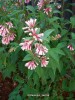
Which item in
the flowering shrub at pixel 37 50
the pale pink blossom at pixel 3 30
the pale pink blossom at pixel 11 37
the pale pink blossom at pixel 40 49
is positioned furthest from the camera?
the pale pink blossom at pixel 11 37

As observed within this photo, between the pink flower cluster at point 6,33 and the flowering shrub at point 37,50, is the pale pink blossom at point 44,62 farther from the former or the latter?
the pink flower cluster at point 6,33

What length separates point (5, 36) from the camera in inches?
85.1

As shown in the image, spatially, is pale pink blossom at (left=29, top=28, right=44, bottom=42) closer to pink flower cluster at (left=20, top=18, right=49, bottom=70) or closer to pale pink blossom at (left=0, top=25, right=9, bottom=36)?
pink flower cluster at (left=20, top=18, right=49, bottom=70)

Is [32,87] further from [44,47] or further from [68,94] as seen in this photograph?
[44,47]

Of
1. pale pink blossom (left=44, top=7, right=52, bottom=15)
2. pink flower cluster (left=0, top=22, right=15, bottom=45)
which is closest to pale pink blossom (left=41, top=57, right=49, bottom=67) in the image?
pink flower cluster (left=0, top=22, right=15, bottom=45)

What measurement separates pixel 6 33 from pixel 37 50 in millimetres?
504

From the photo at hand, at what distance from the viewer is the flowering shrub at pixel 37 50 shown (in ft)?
6.11

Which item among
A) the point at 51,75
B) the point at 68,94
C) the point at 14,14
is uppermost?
the point at 14,14

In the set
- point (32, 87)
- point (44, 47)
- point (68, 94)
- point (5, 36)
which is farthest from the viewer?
point (68, 94)

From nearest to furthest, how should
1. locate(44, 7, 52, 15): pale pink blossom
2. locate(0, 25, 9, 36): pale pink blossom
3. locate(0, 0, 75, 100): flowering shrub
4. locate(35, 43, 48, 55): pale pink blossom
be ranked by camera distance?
locate(35, 43, 48, 55): pale pink blossom, locate(0, 0, 75, 100): flowering shrub, locate(0, 25, 9, 36): pale pink blossom, locate(44, 7, 52, 15): pale pink blossom

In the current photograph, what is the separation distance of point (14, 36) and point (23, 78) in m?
0.60

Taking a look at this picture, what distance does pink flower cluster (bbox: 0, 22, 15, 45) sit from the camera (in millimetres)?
2105

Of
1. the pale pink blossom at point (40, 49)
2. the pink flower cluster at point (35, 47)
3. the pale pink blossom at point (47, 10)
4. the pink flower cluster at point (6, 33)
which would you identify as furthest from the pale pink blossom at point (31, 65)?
the pale pink blossom at point (47, 10)

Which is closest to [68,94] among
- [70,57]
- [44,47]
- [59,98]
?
[59,98]
